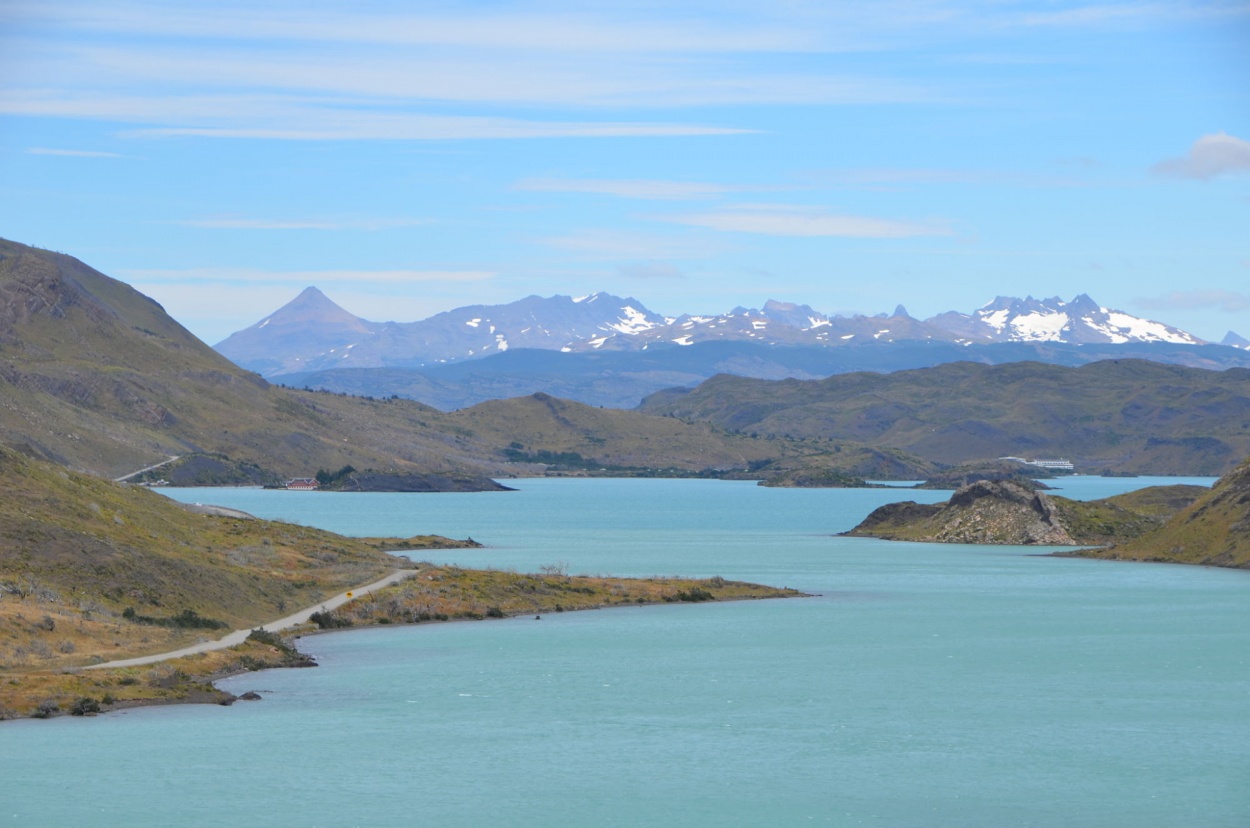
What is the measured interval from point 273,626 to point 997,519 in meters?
98.5

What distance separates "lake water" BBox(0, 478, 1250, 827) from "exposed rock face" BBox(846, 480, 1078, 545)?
59626 mm

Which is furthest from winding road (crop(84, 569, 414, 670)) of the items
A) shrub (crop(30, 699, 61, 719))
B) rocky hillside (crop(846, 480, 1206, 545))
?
rocky hillside (crop(846, 480, 1206, 545))

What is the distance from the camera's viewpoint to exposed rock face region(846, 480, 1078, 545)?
518 feet

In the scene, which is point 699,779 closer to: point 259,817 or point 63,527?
point 259,817

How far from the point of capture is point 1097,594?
111 meters

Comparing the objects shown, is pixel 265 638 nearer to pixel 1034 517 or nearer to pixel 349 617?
pixel 349 617

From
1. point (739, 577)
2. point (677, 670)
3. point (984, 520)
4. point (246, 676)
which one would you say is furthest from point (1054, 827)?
point (984, 520)

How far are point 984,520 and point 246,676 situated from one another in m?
110

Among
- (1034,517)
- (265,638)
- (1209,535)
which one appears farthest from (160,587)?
(1034,517)

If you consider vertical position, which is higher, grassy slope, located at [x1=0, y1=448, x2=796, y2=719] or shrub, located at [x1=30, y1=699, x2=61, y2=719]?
grassy slope, located at [x1=0, y1=448, x2=796, y2=719]

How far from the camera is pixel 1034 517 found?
159 m

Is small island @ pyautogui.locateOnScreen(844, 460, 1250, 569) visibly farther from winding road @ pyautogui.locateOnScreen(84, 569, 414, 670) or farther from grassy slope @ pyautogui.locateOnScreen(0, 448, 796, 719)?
winding road @ pyautogui.locateOnScreen(84, 569, 414, 670)

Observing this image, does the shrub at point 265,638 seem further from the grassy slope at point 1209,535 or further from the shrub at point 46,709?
the grassy slope at point 1209,535

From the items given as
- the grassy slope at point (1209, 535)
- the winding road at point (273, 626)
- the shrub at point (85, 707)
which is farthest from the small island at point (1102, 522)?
the shrub at point (85, 707)
